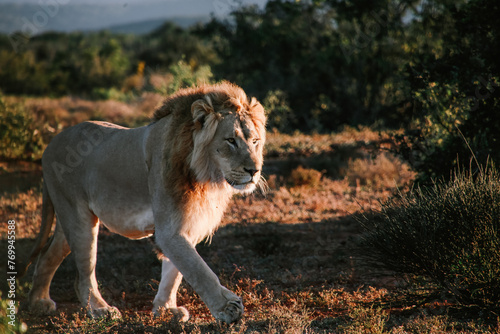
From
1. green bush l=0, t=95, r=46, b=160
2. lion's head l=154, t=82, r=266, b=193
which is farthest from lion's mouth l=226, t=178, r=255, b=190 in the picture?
green bush l=0, t=95, r=46, b=160

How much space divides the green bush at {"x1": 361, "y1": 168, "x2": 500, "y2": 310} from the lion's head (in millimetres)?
1766

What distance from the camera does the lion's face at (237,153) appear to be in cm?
437

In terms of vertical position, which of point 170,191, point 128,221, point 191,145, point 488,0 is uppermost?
point 488,0

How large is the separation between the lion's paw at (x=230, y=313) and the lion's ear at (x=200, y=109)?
1593 millimetres

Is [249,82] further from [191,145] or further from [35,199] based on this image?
[191,145]

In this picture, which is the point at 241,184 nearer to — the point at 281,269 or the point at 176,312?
the point at 176,312

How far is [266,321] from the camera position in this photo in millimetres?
4801

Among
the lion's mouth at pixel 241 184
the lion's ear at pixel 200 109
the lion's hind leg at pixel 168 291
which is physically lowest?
the lion's hind leg at pixel 168 291

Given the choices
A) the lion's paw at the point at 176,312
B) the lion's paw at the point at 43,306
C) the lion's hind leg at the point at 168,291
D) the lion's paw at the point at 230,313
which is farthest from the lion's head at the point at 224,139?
the lion's paw at the point at 43,306

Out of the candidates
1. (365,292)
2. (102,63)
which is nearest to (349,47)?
(365,292)

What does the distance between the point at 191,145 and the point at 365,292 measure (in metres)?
2.84

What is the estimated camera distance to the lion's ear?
447 centimetres

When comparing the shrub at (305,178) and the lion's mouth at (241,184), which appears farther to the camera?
the shrub at (305,178)

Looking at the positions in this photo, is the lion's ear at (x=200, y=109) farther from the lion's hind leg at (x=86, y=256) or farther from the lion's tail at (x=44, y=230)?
the lion's tail at (x=44, y=230)
